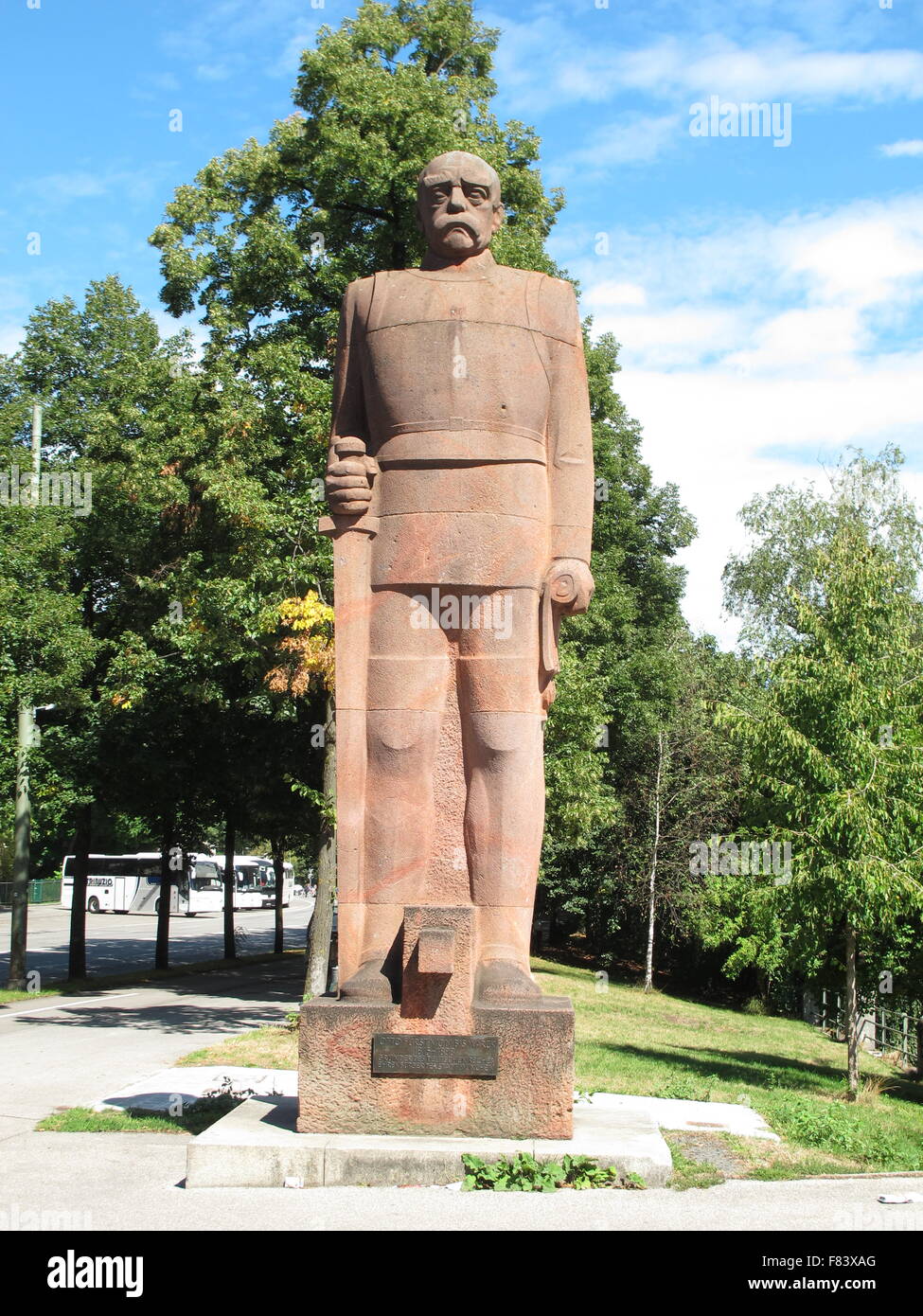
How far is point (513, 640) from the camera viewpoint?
6.55 metres

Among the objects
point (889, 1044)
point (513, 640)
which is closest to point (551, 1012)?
point (513, 640)

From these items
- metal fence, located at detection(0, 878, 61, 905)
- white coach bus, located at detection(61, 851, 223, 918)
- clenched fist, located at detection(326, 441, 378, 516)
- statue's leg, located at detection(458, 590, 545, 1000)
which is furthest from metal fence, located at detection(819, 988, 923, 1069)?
metal fence, located at detection(0, 878, 61, 905)

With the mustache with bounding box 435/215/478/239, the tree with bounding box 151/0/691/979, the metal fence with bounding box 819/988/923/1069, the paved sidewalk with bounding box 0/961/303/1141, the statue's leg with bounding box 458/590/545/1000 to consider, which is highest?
the tree with bounding box 151/0/691/979

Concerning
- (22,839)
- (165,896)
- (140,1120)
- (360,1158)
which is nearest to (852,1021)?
(140,1120)

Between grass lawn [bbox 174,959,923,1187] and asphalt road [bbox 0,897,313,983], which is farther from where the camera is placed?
asphalt road [bbox 0,897,313,983]

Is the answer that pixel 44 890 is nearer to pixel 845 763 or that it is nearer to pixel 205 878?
pixel 205 878

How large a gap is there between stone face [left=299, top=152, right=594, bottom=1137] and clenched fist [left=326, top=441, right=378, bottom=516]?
1 centimetres

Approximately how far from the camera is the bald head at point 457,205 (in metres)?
6.80

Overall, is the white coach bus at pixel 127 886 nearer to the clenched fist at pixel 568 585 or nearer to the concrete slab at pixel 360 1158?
the clenched fist at pixel 568 585

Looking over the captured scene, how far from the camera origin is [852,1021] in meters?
14.1

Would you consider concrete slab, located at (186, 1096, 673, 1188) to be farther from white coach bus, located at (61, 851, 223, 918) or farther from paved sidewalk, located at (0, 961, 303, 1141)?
white coach bus, located at (61, 851, 223, 918)

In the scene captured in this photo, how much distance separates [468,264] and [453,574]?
71.4 inches

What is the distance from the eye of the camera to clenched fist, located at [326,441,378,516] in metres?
6.71

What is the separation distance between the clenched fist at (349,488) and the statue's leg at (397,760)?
49cm
